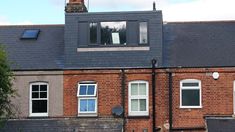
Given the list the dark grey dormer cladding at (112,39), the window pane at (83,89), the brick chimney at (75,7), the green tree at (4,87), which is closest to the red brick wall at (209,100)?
the dark grey dormer cladding at (112,39)

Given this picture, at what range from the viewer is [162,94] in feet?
98.6

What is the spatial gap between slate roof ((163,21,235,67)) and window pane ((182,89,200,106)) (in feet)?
4.38

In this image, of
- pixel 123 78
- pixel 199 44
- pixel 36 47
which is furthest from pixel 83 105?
pixel 199 44

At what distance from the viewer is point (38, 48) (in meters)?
32.0

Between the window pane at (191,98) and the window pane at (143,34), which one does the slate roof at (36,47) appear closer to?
the window pane at (143,34)

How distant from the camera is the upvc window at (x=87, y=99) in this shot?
30.2 metres

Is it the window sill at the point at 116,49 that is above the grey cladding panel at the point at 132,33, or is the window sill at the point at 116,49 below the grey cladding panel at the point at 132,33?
below

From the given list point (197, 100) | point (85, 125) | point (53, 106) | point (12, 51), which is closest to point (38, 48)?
point (12, 51)

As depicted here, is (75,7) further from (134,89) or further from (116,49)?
(134,89)

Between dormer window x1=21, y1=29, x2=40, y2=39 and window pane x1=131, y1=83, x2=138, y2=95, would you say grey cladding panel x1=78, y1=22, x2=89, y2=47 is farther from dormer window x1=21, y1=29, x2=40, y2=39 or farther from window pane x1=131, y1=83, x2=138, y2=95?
window pane x1=131, y1=83, x2=138, y2=95

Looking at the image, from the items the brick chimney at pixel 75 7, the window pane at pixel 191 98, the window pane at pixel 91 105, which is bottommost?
the window pane at pixel 91 105

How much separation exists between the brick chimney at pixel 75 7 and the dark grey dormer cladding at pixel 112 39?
1.90m

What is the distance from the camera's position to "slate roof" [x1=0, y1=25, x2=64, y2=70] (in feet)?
102

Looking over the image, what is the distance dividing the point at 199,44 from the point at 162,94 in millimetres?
3611
